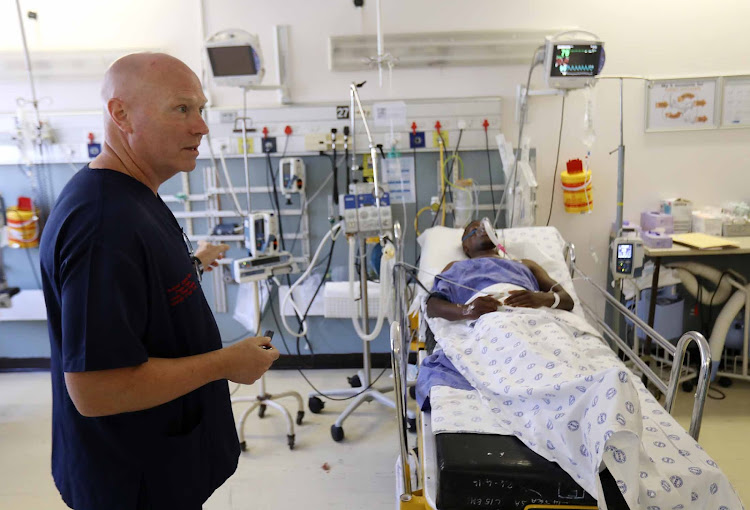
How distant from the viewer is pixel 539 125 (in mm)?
3305

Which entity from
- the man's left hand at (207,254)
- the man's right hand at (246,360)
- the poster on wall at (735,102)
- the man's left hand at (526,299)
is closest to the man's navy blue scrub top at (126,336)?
the man's right hand at (246,360)

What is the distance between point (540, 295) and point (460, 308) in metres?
0.37

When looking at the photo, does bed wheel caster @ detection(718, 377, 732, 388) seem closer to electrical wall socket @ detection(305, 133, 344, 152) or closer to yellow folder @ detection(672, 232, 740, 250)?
yellow folder @ detection(672, 232, 740, 250)

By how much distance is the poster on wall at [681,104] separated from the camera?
3188mm

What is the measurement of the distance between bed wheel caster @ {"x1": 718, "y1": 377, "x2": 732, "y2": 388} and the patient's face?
5.32ft

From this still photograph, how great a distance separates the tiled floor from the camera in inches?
92.0

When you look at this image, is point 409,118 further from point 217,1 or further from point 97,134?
point 97,134

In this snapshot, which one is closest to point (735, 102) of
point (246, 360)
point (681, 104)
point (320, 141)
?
point (681, 104)

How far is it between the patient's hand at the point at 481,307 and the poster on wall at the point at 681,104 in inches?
69.6

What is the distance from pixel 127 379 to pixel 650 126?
3218mm

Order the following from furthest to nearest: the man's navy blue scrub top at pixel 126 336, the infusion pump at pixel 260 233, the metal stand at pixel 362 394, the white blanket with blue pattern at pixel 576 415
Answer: the metal stand at pixel 362 394
the infusion pump at pixel 260 233
the white blanket with blue pattern at pixel 576 415
the man's navy blue scrub top at pixel 126 336

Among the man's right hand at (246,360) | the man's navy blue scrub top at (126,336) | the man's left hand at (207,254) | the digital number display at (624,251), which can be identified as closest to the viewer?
the man's navy blue scrub top at (126,336)

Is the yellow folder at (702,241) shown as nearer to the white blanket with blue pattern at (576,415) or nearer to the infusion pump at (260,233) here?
the white blanket with blue pattern at (576,415)

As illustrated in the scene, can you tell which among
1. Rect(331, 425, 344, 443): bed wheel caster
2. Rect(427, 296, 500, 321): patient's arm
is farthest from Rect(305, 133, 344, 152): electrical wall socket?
Rect(331, 425, 344, 443): bed wheel caster
